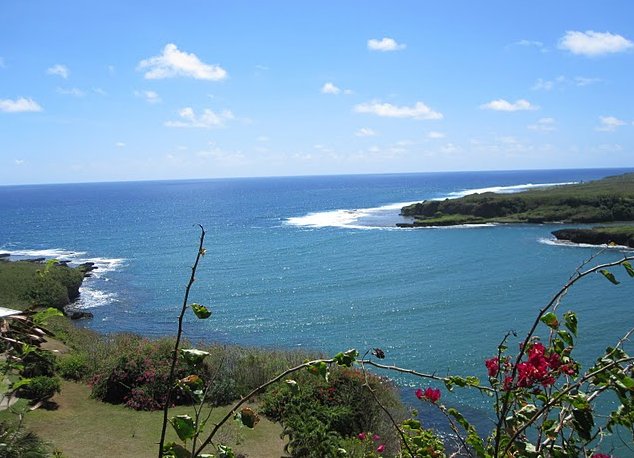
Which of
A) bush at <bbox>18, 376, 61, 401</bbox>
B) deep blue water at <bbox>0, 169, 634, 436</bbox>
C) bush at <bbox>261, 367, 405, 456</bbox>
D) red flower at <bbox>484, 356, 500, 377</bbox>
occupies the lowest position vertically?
deep blue water at <bbox>0, 169, 634, 436</bbox>

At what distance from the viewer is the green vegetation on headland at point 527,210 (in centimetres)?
8644

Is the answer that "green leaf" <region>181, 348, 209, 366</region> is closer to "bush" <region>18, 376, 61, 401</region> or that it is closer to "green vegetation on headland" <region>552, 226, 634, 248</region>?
"bush" <region>18, 376, 61, 401</region>

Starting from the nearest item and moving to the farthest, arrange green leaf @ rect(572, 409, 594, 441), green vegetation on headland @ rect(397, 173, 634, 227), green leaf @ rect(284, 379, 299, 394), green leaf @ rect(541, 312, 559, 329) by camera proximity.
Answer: green leaf @ rect(284, 379, 299, 394), green leaf @ rect(572, 409, 594, 441), green leaf @ rect(541, 312, 559, 329), green vegetation on headland @ rect(397, 173, 634, 227)

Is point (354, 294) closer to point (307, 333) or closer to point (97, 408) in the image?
point (307, 333)

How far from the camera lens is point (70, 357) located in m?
21.6

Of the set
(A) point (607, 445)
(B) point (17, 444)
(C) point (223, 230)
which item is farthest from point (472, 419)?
(C) point (223, 230)

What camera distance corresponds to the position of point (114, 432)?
15.6 meters

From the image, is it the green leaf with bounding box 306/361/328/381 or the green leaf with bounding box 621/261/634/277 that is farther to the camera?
the green leaf with bounding box 621/261/634/277

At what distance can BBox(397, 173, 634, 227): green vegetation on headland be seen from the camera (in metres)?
86.4

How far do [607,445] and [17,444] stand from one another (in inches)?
680

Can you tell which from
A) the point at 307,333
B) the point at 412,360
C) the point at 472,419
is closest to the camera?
the point at 472,419

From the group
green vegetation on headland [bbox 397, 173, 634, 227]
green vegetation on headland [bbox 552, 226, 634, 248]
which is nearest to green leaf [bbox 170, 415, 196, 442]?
A: green vegetation on headland [bbox 552, 226, 634, 248]

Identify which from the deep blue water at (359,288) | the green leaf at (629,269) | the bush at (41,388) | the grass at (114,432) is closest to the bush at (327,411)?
the grass at (114,432)

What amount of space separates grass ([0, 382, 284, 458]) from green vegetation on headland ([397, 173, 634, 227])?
7121cm
